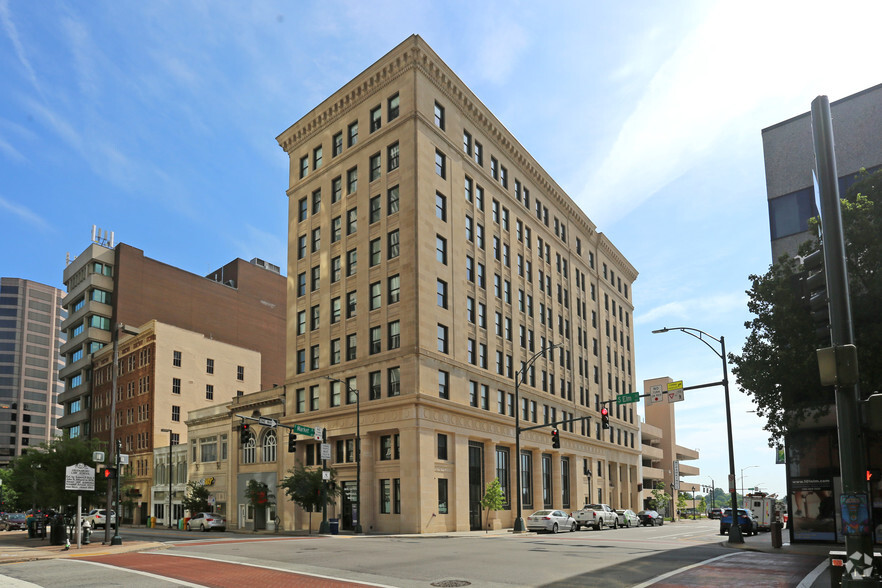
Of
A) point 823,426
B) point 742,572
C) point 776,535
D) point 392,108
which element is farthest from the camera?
point 392,108

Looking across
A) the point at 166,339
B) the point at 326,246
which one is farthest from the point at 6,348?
the point at 326,246

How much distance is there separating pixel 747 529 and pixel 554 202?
38137mm

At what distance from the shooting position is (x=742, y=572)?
61.0ft

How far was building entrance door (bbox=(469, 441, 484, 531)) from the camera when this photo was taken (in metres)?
51.9

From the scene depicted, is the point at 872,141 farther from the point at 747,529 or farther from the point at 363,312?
the point at 363,312

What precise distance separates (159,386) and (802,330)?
2766 inches

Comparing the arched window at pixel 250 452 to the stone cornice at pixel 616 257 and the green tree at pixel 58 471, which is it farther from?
the stone cornice at pixel 616 257

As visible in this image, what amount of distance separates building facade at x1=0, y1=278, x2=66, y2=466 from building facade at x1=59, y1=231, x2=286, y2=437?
82.4 m

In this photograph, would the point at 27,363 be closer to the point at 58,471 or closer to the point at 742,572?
the point at 58,471

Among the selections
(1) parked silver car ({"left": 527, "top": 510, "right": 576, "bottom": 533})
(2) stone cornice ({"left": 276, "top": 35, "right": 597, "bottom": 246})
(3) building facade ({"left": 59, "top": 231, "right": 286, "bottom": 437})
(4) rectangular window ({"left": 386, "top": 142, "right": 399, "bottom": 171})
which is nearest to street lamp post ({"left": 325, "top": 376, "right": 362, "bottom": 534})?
(1) parked silver car ({"left": 527, "top": 510, "right": 576, "bottom": 533})

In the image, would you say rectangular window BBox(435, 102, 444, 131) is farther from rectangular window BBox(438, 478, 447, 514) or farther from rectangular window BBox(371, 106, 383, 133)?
rectangular window BBox(438, 478, 447, 514)

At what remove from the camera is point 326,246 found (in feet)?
186

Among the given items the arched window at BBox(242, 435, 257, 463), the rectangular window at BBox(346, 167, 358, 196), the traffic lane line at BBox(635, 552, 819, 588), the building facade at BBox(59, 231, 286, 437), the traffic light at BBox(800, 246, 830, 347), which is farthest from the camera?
the building facade at BBox(59, 231, 286, 437)

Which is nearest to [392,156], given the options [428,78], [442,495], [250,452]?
[428,78]
